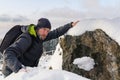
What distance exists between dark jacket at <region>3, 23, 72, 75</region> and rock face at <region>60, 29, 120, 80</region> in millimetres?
2364

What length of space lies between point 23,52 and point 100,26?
10.1ft

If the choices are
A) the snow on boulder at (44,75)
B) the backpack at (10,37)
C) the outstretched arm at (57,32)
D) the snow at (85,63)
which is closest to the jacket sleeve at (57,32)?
the outstretched arm at (57,32)

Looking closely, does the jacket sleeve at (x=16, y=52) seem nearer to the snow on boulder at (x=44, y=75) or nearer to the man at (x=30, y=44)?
the man at (x=30, y=44)

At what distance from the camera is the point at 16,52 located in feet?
18.1

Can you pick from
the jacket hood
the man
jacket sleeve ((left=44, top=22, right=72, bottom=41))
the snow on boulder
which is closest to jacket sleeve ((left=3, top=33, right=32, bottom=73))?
the man

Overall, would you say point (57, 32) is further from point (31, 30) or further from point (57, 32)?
point (31, 30)

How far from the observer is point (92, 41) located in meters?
8.62

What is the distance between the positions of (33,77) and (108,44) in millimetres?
3860

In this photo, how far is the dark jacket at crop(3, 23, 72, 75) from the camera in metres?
5.35

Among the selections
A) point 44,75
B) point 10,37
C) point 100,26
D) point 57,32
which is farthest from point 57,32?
point 44,75

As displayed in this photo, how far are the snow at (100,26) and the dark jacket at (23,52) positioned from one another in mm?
2372

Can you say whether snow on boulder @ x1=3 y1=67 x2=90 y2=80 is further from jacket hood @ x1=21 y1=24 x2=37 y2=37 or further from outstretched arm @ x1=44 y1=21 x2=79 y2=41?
outstretched arm @ x1=44 y1=21 x2=79 y2=41

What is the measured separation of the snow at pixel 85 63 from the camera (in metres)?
8.60

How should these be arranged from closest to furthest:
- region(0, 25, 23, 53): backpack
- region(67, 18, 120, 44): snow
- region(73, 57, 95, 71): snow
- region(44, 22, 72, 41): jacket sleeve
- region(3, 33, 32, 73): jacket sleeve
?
1. region(3, 33, 32, 73): jacket sleeve
2. region(0, 25, 23, 53): backpack
3. region(44, 22, 72, 41): jacket sleeve
4. region(67, 18, 120, 44): snow
5. region(73, 57, 95, 71): snow
